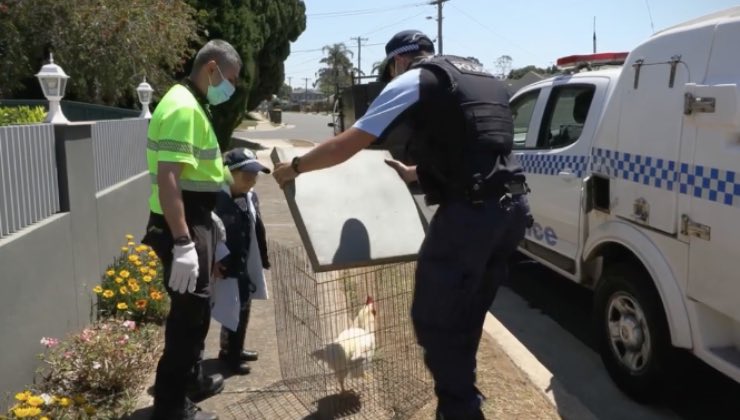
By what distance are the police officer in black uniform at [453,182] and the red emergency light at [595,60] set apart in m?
3.24

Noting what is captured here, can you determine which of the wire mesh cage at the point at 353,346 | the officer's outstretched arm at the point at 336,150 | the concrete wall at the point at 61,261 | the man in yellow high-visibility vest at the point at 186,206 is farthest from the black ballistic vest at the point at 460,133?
the concrete wall at the point at 61,261

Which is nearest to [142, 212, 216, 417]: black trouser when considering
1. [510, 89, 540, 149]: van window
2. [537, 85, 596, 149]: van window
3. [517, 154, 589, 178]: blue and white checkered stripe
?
[517, 154, 589, 178]: blue and white checkered stripe

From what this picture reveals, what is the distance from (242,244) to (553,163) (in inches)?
101

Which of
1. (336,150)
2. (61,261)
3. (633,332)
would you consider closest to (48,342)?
(61,261)

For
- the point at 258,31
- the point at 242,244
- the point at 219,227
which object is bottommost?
the point at 242,244

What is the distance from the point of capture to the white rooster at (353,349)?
3139mm

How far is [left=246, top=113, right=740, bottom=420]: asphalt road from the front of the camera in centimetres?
380

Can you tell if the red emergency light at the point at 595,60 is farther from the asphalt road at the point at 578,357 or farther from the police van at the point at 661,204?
the asphalt road at the point at 578,357

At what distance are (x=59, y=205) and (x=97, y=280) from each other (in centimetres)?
73

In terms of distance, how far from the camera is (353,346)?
315 cm

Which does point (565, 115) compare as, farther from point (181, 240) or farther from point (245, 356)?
point (181, 240)

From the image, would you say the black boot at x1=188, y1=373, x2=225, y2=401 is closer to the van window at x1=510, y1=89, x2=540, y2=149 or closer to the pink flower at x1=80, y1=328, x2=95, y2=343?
the pink flower at x1=80, y1=328, x2=95, y2=343

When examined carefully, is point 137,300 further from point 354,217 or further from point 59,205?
point 354,217

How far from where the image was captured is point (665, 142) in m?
3.53
